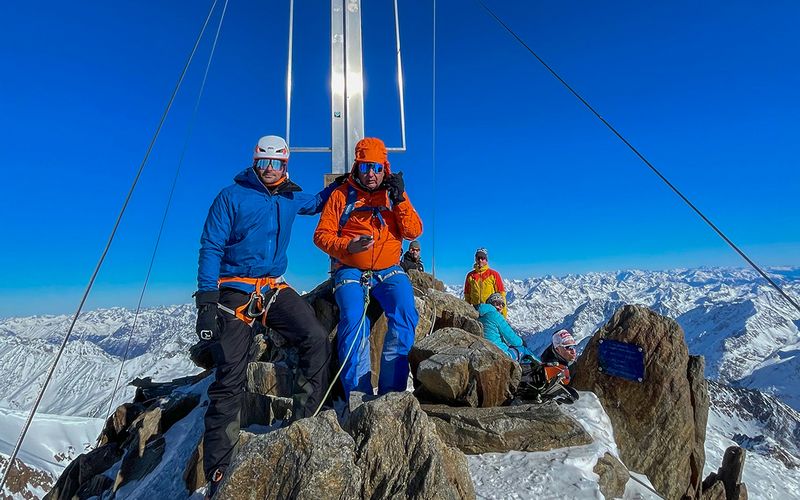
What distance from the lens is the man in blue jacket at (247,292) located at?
5.52m

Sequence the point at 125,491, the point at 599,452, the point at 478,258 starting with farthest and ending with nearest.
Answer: the point at 478,258
the point at 125,491
the point at 599,452

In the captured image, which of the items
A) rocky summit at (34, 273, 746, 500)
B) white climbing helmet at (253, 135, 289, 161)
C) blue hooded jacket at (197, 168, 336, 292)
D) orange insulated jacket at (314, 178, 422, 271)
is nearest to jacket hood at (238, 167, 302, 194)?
blue hooded jacket at (197, 168, 336, 292)

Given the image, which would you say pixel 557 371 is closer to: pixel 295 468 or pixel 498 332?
pixel 498 332

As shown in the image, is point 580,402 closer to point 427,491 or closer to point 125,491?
point 427,491

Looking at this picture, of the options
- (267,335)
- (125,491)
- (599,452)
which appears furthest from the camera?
(267,335)

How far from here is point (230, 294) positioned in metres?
5.99

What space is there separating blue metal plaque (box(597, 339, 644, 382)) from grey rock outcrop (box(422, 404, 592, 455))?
5.88ft

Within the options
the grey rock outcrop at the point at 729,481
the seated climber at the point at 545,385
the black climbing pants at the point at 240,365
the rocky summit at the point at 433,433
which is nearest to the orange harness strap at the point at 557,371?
the seated climber at the point at 545,385

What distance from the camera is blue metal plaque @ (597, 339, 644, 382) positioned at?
6455 millimetres

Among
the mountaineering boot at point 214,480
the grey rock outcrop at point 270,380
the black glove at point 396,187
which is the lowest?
the mountaineering boot at point 214,480

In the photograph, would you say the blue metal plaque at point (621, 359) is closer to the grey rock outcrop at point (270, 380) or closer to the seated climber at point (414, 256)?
the grey rock outcrop at point (270, 380)

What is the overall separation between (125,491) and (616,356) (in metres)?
8.92

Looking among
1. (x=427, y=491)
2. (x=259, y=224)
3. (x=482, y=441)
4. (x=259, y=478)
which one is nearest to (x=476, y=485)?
(x=482, y=441)

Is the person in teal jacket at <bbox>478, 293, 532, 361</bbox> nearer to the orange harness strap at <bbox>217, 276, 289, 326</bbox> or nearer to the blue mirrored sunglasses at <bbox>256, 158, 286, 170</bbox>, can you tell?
the orange harness strap at <bbox>217, 276, 289, 326</bbox>
